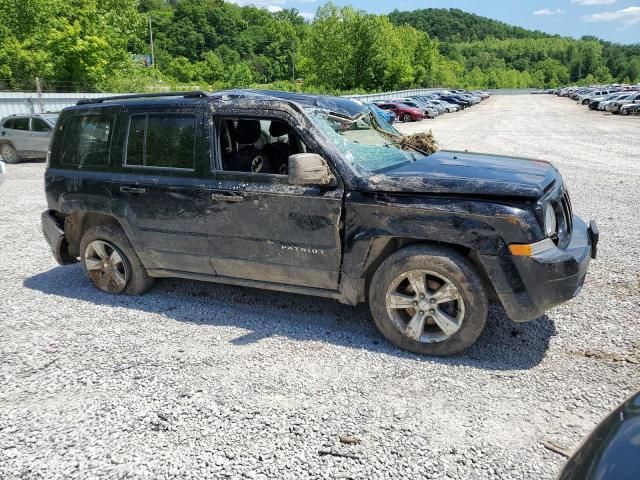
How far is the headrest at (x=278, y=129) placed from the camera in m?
4.31

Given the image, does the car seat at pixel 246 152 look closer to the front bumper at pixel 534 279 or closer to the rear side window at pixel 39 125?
the front bumper at pixel 534 279

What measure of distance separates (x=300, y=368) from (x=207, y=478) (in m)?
1.20

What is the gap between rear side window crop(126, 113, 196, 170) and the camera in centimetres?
456

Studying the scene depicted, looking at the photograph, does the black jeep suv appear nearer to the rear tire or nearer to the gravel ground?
the gravel ground

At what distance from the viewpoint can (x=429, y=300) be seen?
381cm

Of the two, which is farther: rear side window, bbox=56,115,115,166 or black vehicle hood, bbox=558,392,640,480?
rear side window, bbox=56,115,115,166

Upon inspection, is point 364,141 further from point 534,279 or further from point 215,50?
point 215,50

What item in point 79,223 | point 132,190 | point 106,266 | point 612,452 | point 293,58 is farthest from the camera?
point 293,58

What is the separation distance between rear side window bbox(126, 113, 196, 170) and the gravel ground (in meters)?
1.39

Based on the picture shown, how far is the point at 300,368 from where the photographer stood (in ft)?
12.5

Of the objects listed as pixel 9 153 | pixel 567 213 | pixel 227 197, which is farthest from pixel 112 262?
pixel 9 153

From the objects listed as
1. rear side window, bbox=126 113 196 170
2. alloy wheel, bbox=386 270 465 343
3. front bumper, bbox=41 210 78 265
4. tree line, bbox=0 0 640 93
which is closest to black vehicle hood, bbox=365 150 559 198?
alloy wheel, bbox=386 270 465 343

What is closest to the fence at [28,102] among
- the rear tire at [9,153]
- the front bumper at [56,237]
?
the rear tire at [9,153]

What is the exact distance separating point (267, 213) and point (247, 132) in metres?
0.83
